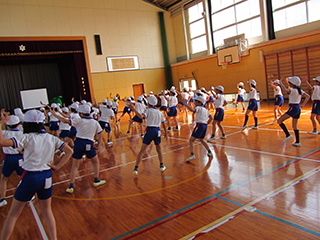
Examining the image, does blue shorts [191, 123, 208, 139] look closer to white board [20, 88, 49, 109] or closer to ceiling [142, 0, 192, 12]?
white board [20, 88, 49, 109]

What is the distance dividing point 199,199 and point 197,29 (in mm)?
23334

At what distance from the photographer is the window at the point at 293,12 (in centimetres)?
1572

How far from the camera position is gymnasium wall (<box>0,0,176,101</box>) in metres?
20.2

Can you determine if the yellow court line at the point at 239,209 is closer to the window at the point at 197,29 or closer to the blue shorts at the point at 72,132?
the blue shorts at the point at 72,132

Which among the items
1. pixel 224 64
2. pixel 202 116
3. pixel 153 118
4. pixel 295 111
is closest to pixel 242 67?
pixel 224 64

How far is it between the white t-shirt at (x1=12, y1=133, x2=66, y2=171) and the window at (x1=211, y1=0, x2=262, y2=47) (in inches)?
776

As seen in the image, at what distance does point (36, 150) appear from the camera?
3.19 m

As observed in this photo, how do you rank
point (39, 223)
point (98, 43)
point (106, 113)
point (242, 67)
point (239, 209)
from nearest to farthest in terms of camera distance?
1. point (239, 209)
2. point (39, 223)
3. point (106, 113)
4. point (242, 67)
5. point (98, 43)

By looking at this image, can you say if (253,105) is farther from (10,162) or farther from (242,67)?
(242,67)

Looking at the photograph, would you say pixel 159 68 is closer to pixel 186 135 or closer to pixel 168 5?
pixel 168 5

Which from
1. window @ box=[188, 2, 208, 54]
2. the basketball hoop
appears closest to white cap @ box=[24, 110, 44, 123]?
the basketball hoop

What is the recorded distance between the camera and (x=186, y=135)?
10.5 metres

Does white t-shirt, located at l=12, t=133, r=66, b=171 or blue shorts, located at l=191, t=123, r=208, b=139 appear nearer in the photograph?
white t-shirt, located at l=12, t=133, r=66, b=171

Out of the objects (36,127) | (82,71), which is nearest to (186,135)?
Result: (36,127)
